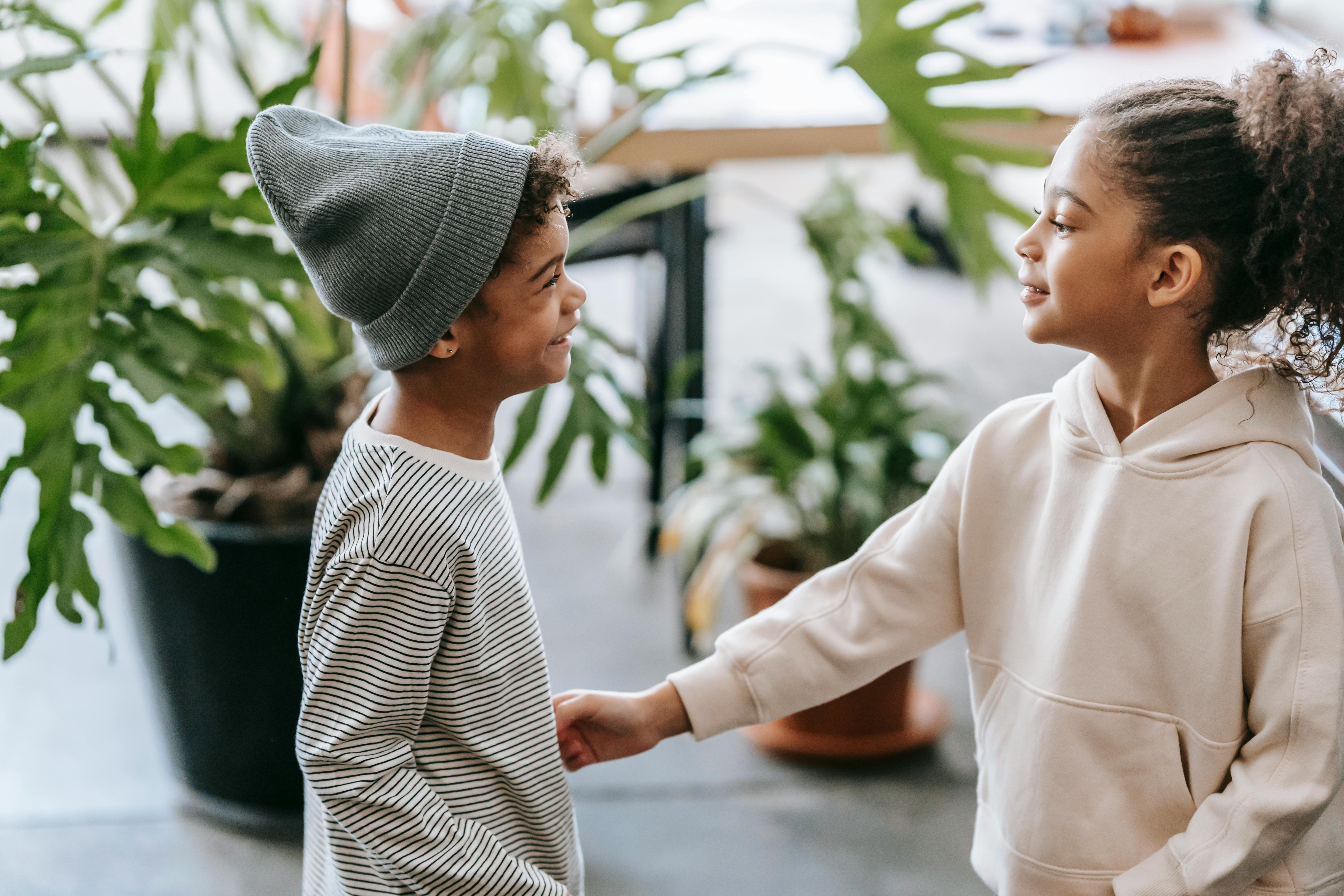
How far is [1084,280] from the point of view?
0.83 meters

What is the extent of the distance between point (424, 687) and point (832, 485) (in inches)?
43.8

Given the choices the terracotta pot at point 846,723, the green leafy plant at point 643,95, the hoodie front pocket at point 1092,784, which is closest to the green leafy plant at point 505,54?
the green leafy plant at point 643,95

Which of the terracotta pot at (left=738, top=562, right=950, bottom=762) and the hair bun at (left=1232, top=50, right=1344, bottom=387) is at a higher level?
the hair bun at (left=1232, top=50, right=1344, bottom=387)

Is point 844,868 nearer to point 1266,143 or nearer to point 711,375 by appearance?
point 1266,143

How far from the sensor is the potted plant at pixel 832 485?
6.13 ft

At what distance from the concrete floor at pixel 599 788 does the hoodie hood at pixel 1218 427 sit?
918 mm

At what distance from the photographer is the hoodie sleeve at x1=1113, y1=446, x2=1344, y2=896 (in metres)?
0.77

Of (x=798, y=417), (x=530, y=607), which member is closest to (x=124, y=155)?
(x=530, y=607)

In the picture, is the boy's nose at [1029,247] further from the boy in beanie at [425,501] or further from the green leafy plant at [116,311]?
the green leafy plant at [116,311]

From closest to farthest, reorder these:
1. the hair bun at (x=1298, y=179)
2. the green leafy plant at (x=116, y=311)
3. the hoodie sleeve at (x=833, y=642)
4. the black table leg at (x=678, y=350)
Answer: the hair bun at (x=1298, y=179) < the hoodie sleeve at (x=833, y=642) < the green leafy plant at (x=116, y=311) < the black table leg at (x=678, y=350)

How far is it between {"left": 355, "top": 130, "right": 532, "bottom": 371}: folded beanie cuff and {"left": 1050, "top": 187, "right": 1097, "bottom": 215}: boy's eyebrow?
1.21 feet

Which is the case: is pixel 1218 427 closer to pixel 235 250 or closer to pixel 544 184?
pixel 544 184

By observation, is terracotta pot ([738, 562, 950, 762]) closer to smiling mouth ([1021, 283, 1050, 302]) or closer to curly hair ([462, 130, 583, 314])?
smiling mouth ([1021, 283, 1050, 302])

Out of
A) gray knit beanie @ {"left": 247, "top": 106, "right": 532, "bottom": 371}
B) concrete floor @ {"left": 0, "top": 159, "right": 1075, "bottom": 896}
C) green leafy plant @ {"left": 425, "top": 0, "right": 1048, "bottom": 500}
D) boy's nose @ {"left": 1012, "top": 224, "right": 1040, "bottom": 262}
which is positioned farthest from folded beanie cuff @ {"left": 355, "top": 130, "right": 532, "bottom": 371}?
concrete floor @ {"left": 0, "top": 159, "right": 1075, "bottom": 896}
